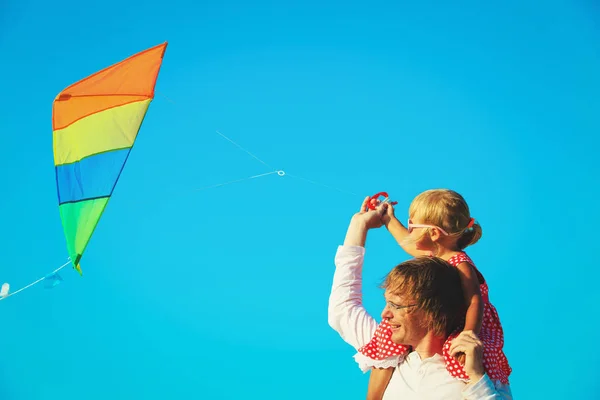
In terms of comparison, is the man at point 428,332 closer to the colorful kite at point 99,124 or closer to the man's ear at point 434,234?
the man's ear at point 434,234

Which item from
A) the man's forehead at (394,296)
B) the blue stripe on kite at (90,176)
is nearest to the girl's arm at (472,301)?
the man's forehead at (394,296)

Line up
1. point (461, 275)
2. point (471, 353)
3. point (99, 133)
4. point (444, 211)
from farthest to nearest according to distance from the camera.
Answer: point (99, 133) < point (444, 211) < point (461, 275) < point (471, 353)

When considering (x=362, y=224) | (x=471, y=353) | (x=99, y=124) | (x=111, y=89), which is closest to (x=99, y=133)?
(x=99, y=124)

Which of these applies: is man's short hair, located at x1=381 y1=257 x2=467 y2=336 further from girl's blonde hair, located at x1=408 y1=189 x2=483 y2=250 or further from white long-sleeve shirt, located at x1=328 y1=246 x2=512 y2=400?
girl's blonde hair, located at x1=408 y1=189 x2=483 y2=250

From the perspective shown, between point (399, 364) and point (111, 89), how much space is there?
2822 mm

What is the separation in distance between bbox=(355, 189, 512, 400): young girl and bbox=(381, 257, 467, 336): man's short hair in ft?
0.11

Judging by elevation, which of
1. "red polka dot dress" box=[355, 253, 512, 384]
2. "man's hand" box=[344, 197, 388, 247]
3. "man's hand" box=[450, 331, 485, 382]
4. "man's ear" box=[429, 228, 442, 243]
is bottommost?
"man's hand" box=[450, 331, 485, 382]

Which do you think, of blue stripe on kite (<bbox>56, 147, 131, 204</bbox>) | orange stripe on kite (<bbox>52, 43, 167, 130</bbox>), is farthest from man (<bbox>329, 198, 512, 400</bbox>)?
orange stripe on kite (<bbox>52, 43, 167, 130</bbox>)

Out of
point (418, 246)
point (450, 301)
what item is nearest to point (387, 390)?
point (450, 301)

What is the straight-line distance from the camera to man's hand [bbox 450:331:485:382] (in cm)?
112

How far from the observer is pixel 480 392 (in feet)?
3.68

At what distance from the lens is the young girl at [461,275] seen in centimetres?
127

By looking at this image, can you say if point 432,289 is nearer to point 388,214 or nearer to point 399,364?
point 399,364

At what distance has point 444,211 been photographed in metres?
1.64
